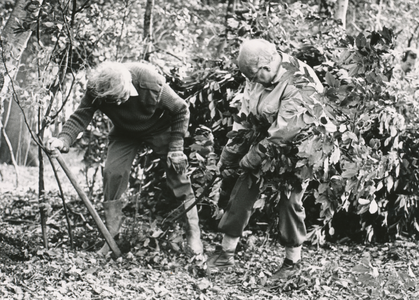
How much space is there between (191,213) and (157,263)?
59 cm

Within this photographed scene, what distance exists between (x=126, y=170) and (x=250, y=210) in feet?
4.19

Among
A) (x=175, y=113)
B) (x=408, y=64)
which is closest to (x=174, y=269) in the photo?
(x=175, y=113)

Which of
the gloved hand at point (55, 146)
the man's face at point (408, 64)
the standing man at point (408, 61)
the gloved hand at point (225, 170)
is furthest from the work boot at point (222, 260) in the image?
the man's face at point (408, 64)

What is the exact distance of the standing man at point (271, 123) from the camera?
3.99 m

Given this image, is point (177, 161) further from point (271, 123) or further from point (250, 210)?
point (271, 123)

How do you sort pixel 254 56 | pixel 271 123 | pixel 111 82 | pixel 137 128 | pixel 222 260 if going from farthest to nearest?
pixel 137 128
pixel 222 260
pixel 111 82
pixel 271 123
pixel 254 56

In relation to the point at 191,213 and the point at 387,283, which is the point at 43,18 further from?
the point at 387,283

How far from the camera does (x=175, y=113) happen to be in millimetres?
5141

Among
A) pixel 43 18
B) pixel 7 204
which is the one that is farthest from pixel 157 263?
pixel 7 204

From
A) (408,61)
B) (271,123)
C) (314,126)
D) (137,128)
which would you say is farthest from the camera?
(408,61)

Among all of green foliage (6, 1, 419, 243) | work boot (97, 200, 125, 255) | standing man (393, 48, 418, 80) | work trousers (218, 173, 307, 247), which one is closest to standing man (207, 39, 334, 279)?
work trousers (218, 173, 307, 247)

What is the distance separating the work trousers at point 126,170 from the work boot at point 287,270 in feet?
3.70

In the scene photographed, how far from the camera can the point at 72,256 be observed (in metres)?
4.89

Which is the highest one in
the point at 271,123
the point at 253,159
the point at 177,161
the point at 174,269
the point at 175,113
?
the point at 271,123
